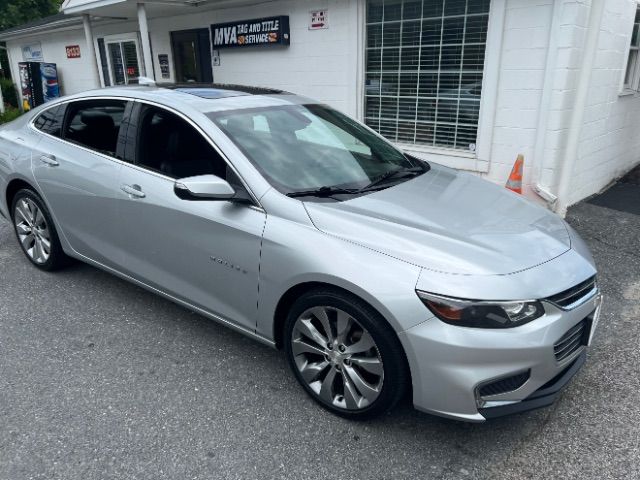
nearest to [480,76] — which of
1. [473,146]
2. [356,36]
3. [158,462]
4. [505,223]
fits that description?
[473,146]

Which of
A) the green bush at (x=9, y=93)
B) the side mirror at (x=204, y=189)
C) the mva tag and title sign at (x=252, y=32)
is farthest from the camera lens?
the green bush at (x=9, y=93)

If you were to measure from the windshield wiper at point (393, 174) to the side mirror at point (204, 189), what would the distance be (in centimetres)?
77

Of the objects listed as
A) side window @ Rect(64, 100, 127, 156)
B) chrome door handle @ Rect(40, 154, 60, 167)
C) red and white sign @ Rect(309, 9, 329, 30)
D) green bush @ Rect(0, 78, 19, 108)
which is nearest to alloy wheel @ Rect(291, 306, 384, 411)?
side window @ Rect(64, 100, 127, 156)

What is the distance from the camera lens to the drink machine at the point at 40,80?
13.7 meters

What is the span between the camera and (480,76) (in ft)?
20.4

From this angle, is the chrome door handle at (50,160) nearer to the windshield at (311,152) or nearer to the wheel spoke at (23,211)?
the wheel spoke at (23,211)

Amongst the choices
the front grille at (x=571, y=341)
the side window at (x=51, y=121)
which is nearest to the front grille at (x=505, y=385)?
the front grille at (x=571, y=341)

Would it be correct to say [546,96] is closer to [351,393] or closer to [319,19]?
[319,19]

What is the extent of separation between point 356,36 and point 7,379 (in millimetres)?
A: 6013

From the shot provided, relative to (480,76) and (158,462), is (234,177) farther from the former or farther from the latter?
(480,76)

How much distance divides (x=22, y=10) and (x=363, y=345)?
29.3m

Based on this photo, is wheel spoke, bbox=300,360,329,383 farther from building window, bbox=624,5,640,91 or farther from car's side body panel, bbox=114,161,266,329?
building window, bbox=624,5,640,91

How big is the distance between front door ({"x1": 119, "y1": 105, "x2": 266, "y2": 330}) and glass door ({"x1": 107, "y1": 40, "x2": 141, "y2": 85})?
29.1 feet

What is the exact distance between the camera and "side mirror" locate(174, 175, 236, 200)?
2668mm
